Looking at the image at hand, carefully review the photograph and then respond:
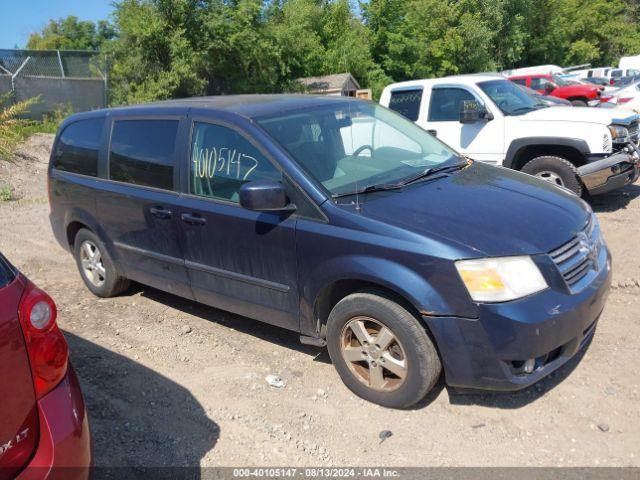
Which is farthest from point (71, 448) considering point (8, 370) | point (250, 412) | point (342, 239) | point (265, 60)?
point (265, 60)

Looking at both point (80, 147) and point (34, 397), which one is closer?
point (34, 397)

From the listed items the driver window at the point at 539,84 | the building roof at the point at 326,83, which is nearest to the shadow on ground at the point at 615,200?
the driver window at the point at 539,84

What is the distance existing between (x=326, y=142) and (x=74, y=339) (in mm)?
2602

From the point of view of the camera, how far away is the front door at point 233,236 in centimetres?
375

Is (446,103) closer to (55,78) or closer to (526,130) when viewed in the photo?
(526,130)

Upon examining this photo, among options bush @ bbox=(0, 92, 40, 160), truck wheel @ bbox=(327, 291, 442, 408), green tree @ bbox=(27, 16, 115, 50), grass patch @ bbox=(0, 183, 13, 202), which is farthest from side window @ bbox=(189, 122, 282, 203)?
green tree @ bbox=(27, 16, 115, 50)

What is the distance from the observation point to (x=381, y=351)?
11.2 feet

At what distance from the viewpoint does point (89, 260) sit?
18.2ft

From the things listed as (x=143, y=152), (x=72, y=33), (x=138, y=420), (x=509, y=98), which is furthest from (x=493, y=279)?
(x=72, y=33)

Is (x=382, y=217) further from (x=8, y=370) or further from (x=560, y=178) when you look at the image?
(x=560, y=178)

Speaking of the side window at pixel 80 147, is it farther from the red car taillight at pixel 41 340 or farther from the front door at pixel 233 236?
the red car taillight at pixel 41 340

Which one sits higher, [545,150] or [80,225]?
[545,150]

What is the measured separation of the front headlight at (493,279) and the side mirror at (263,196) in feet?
3.79

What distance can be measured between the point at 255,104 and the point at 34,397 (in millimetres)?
2682
